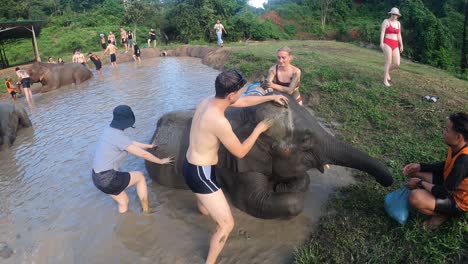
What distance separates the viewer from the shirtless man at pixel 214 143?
279cm

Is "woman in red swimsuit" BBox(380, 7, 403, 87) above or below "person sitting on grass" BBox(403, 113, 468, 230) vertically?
above

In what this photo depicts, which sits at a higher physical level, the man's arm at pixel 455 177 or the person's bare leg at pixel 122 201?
the man's arm at pixel 455 177

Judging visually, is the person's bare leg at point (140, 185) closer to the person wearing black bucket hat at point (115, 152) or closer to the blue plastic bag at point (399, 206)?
the person wearing black bucket hat at point (115, 152)

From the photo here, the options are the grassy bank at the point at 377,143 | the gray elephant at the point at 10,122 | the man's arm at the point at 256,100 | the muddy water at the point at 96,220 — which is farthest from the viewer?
the gray elephant at the point at 10,122

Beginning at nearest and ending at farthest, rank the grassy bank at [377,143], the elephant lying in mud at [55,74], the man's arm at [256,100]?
the grassy bank at [377,143] < the man's arm at [256,100] < the elephant lying in mud at [55,74]

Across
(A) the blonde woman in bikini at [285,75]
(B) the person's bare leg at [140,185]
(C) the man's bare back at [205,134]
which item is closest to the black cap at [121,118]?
(B) the person's bare leg at [140,185]

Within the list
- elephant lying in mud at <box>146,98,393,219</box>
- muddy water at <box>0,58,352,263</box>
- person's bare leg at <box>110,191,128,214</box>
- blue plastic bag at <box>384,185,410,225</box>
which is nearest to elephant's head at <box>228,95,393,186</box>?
elephant lying in mud at <box>146,98,393,219</box>

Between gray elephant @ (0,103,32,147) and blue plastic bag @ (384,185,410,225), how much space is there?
7778 mm

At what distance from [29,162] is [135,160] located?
2275mm

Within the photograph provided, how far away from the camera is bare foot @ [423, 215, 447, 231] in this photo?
3.19 m

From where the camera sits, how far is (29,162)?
6.50m

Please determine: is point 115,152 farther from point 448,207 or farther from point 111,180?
point 448,207

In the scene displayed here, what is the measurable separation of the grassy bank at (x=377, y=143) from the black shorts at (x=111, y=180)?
7.30 feet

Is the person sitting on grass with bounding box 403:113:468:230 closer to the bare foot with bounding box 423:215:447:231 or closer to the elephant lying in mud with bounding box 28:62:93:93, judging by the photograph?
the bare foot with bounding box 423:215:447:231
